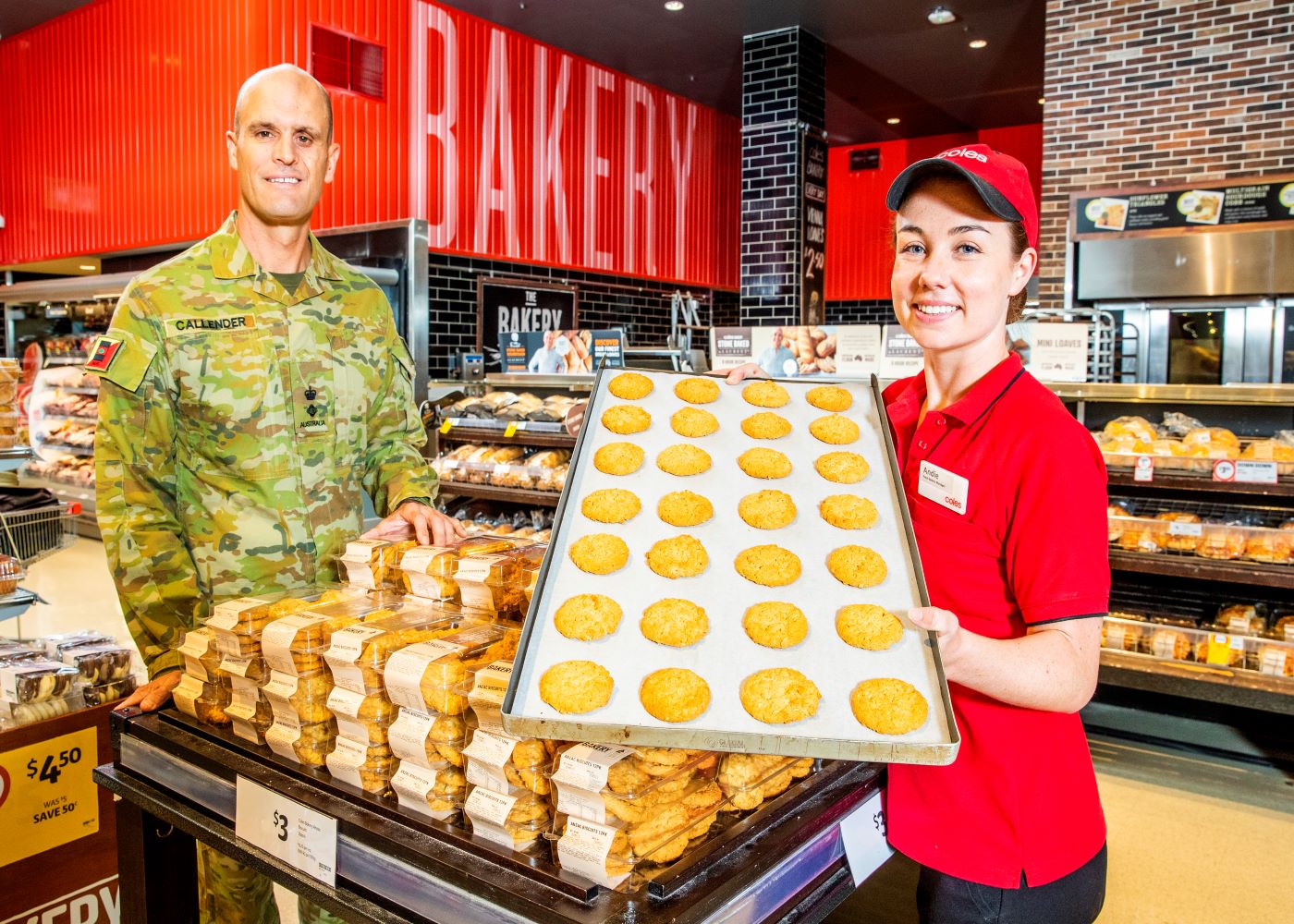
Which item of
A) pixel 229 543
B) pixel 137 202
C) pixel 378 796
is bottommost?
pixel 378 796

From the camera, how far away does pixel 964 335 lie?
50.9 inches

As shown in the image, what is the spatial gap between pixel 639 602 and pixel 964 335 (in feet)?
1.94

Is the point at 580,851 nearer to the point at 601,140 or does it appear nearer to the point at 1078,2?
the point at 1078,2

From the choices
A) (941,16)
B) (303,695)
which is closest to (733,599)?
(303,695)

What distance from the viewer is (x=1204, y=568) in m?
3.41

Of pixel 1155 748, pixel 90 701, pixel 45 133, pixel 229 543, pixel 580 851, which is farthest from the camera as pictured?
pixel 45 133

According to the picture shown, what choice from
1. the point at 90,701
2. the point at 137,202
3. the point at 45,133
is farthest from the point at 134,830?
the point at 45,133

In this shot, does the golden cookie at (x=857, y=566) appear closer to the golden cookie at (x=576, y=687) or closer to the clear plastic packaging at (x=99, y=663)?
the golden cookie at (x=576, y=687)

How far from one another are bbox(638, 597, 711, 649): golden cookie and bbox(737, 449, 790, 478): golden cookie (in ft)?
0.97

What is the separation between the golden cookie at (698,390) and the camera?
1515mm

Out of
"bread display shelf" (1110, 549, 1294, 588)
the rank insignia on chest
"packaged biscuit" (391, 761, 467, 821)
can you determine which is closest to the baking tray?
"packaged biscuit" (391, 761, 467, 821)

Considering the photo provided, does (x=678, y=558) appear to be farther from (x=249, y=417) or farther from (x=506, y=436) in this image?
(x=506, y=436)

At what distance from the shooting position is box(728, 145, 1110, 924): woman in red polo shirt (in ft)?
3.86

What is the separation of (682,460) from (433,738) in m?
0.52
